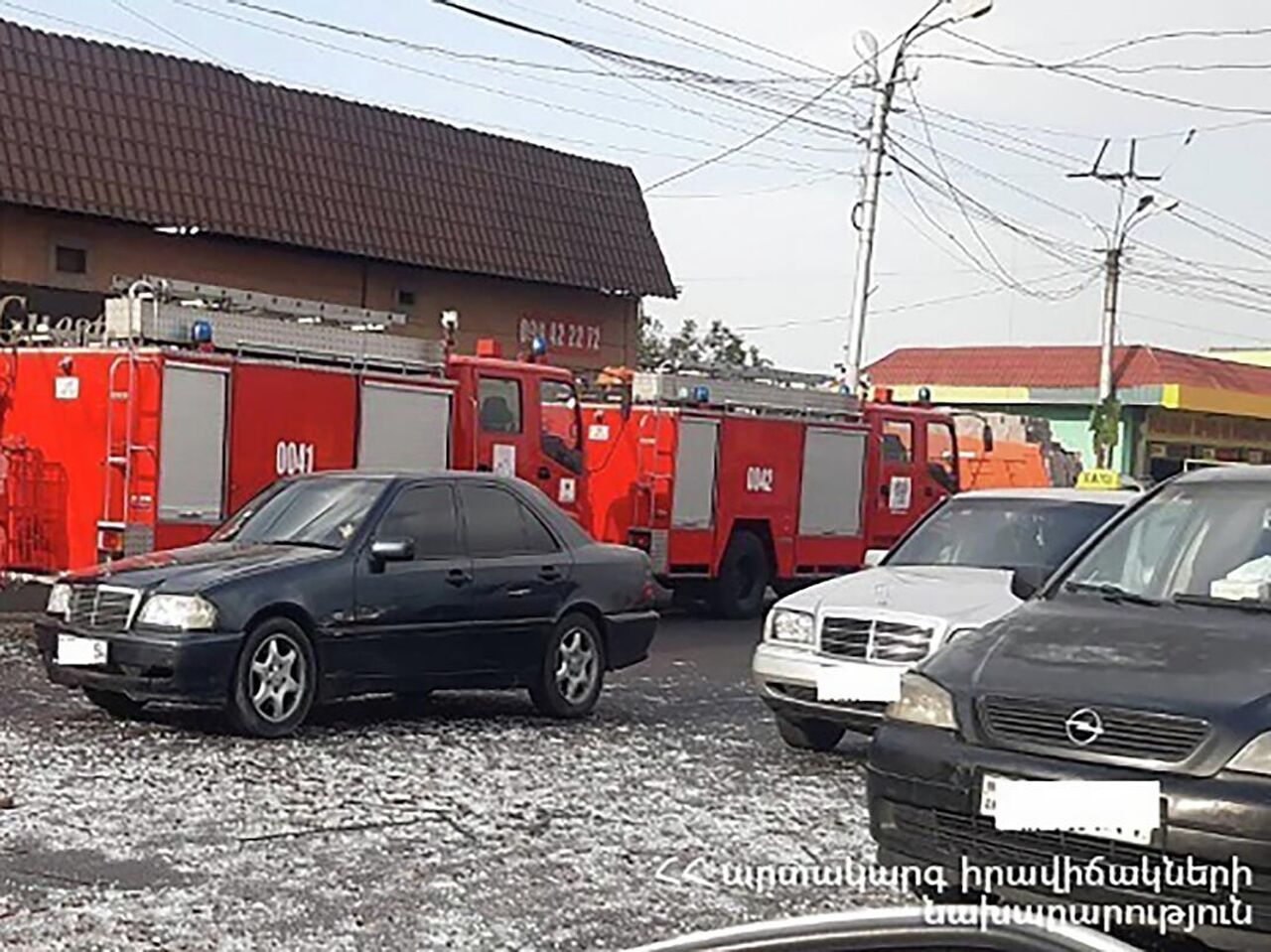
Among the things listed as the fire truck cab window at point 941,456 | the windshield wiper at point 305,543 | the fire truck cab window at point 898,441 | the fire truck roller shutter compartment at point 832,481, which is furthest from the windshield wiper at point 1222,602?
the fire truck cab window at point 941,456

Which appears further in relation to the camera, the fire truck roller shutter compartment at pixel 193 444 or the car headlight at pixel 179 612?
the fire truck roller shutter compartment at pixel 193 444

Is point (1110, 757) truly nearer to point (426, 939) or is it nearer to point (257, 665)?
point (426, 939)

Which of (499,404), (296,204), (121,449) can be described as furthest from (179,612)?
(296,204)

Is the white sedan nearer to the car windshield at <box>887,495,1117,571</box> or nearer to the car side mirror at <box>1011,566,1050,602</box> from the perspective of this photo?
the car windshield at <box>887,495,1117,571</box>

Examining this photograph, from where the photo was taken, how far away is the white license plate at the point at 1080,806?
219 inches

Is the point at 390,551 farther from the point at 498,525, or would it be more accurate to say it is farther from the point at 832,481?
the point at 832,481

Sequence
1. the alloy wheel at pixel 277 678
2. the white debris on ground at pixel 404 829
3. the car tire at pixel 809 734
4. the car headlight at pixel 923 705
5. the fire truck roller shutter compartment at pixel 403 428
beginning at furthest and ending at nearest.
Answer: the fire truck roller shutter compartment at pixel 403 428 → the car tire at pixel 809 734 → the alloy wheel at pixel 277 678 → the white debris on ground at pixel 404 829 → the car headlight at pixel 923 705

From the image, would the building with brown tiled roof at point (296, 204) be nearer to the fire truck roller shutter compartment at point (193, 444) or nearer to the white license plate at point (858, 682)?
the fire truck roller shutter compartment at point (193, 444)

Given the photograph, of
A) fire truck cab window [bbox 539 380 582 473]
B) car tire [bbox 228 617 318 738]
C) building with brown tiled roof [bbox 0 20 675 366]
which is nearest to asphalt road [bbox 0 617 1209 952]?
car tire [bbox 228 617 318 738]

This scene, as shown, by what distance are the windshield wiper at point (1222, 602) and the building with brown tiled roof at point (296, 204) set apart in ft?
55.0

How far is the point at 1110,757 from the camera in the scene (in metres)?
5.76

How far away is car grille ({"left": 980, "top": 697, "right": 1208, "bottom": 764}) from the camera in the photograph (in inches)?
223

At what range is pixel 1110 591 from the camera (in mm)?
7156

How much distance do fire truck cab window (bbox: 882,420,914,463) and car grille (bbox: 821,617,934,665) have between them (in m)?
12.0
